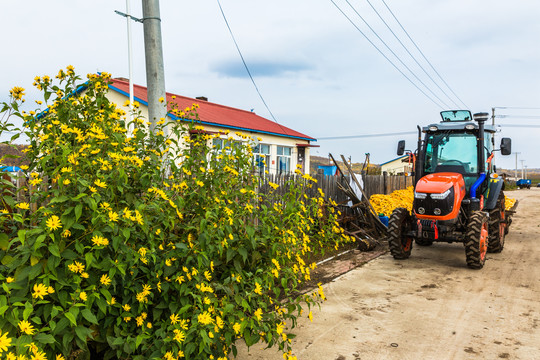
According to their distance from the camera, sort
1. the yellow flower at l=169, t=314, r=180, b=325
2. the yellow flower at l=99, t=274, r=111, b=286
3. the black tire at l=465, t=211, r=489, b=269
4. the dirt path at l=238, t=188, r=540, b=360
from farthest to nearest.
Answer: the black tire at l=465, t=211, r=489, b=269, the dirt path at l=238, t=188, r=540, b=360, the yellow flower at l=169, t=314, r=180, b=325, the yellow flower at l=99, t=274, r=111, b=286

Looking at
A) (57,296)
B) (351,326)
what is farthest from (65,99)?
(351,326)

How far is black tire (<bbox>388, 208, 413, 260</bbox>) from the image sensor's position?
276 inches

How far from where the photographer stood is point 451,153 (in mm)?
7777

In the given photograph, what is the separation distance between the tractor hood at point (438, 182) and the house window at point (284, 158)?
14.9 meters

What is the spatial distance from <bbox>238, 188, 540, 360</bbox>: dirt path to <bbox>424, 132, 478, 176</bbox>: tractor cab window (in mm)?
1803

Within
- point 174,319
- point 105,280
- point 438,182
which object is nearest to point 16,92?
point 105,280

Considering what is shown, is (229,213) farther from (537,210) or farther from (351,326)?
(537,210)

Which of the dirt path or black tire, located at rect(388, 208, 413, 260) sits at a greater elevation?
black tire, located at rect(388, 208, 413, 260)

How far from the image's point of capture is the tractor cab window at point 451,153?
7.56 metres

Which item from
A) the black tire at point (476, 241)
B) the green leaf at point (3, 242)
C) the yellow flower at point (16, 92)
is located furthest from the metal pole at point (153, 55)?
the black tire at point (476, 241)

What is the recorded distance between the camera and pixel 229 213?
271 centimetres

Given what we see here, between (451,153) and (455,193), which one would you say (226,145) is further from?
(451,153)

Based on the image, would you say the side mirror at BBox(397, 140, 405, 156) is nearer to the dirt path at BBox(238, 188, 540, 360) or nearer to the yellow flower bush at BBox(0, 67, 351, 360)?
the dirt path at BBox(238, 188, 540, 360)

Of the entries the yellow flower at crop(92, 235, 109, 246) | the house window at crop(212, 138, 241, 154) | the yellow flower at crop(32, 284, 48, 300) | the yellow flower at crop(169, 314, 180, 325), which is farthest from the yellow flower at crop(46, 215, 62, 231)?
the house window at crop(212, 138, 241, 154)
